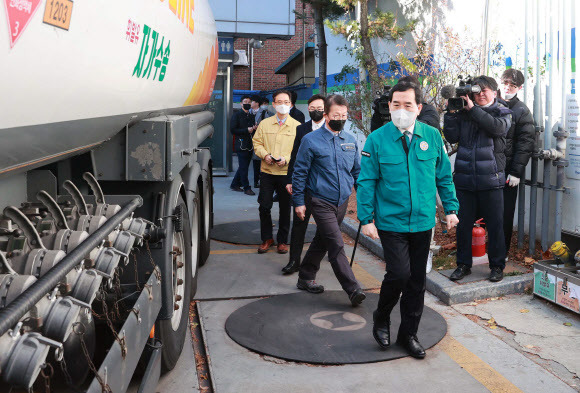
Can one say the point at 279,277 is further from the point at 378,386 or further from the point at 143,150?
the point at 143,150

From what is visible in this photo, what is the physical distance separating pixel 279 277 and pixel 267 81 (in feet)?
84.1

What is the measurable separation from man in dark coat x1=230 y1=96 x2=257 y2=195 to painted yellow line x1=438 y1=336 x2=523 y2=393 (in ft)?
25.5

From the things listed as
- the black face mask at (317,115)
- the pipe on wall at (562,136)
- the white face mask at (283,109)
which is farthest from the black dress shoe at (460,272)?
the white face mask at (283,109)

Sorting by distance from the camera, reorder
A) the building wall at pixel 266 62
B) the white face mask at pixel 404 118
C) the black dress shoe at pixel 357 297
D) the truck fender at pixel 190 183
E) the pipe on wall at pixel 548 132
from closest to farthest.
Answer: the white face mask at pixel 404 118 → the truck fender at pixel 190 183 → the black dress shoe at pixel 357 297 → the pipe on wall at pixel 548 132 → the building wall at pixel 266 62

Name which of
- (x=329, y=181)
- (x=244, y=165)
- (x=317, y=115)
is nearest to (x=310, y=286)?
(x=329, y=181)

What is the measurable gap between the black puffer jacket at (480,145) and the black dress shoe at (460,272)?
0.73 meters

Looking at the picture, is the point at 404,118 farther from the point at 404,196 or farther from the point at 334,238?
the point at 334,238

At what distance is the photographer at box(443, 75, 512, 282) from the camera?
19.3ft

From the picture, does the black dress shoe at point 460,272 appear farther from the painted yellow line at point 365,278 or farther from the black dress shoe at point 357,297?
the black dress shoe at point 357,297

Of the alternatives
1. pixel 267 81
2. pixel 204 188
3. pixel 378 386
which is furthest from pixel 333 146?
pixel 267 81

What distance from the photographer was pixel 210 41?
6.58m

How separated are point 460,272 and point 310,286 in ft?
4.58

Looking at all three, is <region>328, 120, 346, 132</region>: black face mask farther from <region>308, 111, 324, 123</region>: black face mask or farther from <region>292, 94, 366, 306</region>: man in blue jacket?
<region>308, 111, 324, 123</region>: black face mask

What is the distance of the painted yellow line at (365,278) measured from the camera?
20.4 ft
